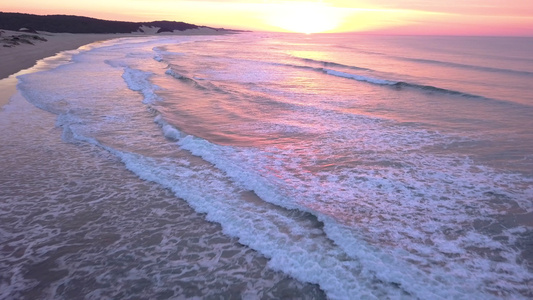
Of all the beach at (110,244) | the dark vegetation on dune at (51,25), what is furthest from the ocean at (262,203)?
the dark vegetation on dune at (51,25)

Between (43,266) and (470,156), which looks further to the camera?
(470,156)

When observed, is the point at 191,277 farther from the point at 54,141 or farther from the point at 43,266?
the point at 54,141

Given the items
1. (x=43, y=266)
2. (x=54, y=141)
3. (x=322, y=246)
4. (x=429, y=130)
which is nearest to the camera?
(x=43, y=266)

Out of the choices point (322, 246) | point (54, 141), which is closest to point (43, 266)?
point (322, 246)

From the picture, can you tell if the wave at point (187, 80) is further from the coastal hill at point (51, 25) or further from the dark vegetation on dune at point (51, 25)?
the dark vegetation on dune at point (51, 25)

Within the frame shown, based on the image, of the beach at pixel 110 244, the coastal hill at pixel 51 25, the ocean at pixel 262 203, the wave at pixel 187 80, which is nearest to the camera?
the beach at pixel 110 244

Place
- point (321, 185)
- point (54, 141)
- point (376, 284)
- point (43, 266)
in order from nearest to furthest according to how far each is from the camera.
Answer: point (376, 284)
point (43, 266)
point (321, 185)
point (54, 141)

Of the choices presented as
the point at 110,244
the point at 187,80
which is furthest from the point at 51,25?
the point at 110,244

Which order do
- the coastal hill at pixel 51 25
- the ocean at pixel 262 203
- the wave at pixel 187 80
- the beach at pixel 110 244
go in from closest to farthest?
1. the beach at pixel 110 244
2. the ocean at pixel 262 203
3. the wave at pixel 187 80
4. the coastal hill at pixel 51 25

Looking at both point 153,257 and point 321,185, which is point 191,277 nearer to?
point 153,257
